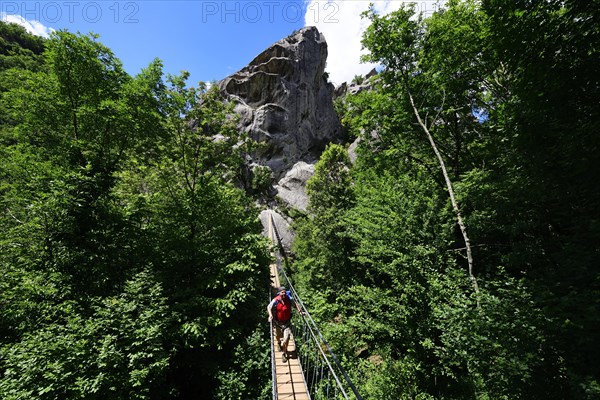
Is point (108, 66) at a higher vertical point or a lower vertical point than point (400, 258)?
higher

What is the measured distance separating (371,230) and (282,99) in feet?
102

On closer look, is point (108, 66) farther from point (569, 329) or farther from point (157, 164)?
point (569, 329)

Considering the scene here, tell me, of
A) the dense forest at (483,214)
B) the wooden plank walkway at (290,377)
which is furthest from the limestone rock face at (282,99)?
the wooden plank walkway at (290,377)

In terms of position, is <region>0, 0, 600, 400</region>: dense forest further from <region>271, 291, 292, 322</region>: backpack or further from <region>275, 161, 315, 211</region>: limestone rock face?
<region>275, 161, 315, 211</region>: limestone rock face

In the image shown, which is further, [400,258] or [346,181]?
[346,181]

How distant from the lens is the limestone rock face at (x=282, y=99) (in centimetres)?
3488

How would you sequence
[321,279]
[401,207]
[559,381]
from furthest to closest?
1. [321,279]
2. [401,207]
3. [559,381]

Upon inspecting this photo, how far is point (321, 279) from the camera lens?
13484mm

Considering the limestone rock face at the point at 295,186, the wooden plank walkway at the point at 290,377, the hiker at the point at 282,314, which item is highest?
the limestone rock face at the point at 295,186

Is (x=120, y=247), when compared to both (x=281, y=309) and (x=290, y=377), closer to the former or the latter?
(x=281, y=309)

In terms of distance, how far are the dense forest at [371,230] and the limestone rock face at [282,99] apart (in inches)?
966

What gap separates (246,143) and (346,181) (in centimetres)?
760

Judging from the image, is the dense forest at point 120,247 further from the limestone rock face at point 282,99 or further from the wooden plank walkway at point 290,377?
the limestone rock face at point 282,99

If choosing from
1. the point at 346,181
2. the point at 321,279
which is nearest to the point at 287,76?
the point at 346,181
